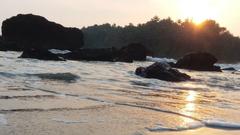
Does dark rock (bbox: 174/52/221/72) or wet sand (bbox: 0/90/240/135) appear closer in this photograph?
wet sand (bbox: 0/90/240/135)

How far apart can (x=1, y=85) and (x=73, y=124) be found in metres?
3.87

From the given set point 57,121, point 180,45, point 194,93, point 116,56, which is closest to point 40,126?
point 57,121

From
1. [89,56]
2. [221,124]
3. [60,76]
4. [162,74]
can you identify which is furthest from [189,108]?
[89,56]

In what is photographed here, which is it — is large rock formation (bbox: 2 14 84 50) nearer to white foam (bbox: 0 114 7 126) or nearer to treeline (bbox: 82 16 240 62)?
treeline (bbox: 82 16 240 62)

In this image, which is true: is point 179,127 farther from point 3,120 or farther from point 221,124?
point 3,120

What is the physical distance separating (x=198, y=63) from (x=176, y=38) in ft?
122

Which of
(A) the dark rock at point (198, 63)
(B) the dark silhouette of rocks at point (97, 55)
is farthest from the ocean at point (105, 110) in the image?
(A) the dark rock at point (198, 63)

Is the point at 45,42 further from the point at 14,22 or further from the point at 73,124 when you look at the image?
the point at 73,124

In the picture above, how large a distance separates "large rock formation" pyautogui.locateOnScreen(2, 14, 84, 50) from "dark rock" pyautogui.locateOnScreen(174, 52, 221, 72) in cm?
1668

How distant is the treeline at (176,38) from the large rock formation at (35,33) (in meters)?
19.3

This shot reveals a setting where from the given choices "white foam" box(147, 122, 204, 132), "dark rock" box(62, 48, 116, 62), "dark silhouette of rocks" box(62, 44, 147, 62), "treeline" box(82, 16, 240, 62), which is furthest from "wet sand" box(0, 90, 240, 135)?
"treeline" box(82, 16, 240, 62)

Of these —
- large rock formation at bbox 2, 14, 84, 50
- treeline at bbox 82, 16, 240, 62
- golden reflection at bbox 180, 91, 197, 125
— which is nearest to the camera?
golden reflection at bbox 180, 91, 197, 125

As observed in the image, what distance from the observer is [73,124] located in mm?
6371

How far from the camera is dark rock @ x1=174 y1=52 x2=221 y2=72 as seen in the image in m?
27.0
